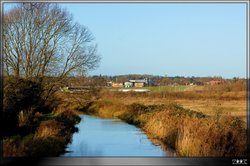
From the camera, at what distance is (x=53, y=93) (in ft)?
52.5

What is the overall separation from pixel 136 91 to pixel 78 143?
2051mm

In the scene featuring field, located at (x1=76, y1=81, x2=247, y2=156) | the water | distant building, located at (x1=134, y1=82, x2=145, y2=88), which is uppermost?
distant building, located at (x1=134, y1=82, x2=145, y2=88)

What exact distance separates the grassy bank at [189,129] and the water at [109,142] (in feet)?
1.51

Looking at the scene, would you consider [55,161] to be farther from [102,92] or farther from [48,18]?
[102,92]

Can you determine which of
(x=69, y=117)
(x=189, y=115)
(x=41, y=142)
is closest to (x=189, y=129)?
(x=189, y=115)

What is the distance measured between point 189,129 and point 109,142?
2.63m

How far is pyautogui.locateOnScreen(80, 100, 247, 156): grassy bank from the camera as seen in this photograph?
8.84 metres

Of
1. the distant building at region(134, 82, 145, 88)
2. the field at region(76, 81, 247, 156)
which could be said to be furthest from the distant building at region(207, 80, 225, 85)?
the distant building at region(134, 82, 145, 88)

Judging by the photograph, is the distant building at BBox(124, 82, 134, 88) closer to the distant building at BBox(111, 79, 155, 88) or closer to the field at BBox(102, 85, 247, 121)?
the distant building at BBox(111, 79, 155, 88)

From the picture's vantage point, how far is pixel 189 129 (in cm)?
1058

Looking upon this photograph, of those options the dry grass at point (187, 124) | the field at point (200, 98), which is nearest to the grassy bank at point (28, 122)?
the field at point (200, 98)

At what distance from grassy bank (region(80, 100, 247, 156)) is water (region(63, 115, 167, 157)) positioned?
0.46 metres

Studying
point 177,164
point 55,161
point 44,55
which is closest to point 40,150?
point 55,161

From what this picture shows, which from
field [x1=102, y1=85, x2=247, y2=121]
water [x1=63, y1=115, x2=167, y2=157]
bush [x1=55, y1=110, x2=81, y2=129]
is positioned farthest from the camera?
bush [x1=55, y1=110, x2=81, y2=129]
